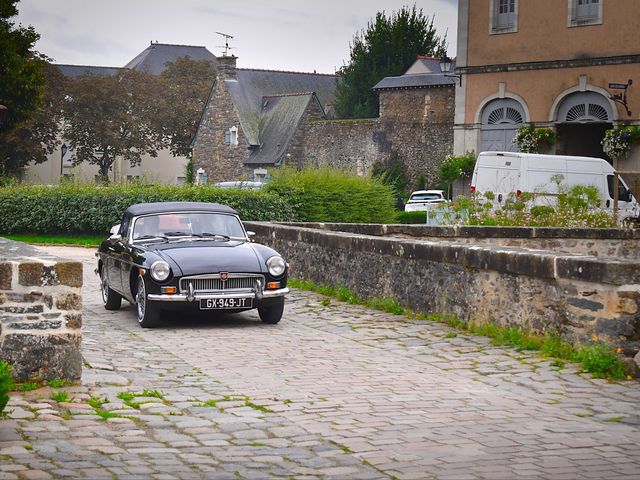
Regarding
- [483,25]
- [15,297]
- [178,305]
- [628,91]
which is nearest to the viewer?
[15,297]

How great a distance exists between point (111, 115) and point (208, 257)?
66051mm

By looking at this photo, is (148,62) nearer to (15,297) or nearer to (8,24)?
(8,24)

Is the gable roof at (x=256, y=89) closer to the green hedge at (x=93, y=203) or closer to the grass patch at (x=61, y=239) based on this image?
the green hedge at (x=93, y=203)

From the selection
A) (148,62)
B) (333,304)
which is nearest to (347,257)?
(333,304)

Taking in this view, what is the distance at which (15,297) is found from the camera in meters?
8.59

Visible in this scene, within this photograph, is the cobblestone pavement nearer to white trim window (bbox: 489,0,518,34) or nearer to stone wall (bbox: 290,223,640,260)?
stone wall (bbox: 290,223,640,260)

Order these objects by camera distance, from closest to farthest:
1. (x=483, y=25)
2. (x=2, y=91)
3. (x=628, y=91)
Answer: (x=628, y=91) < (x=483, y=25) < (x=2, y=91)

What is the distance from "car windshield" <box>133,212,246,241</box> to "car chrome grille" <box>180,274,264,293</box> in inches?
51.6

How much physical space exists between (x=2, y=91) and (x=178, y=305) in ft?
124

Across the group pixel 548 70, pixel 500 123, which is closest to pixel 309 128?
pixel 500 123

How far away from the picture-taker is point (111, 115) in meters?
76.9

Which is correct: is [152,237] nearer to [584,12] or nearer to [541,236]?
[541,236]

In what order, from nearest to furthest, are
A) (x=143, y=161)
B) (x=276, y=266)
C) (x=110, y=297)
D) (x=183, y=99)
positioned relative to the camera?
(x=276, y=266) → (x=110, y=297) → (x=183, y=99) → (x=143, y=161)

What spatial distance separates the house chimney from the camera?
7156cm
